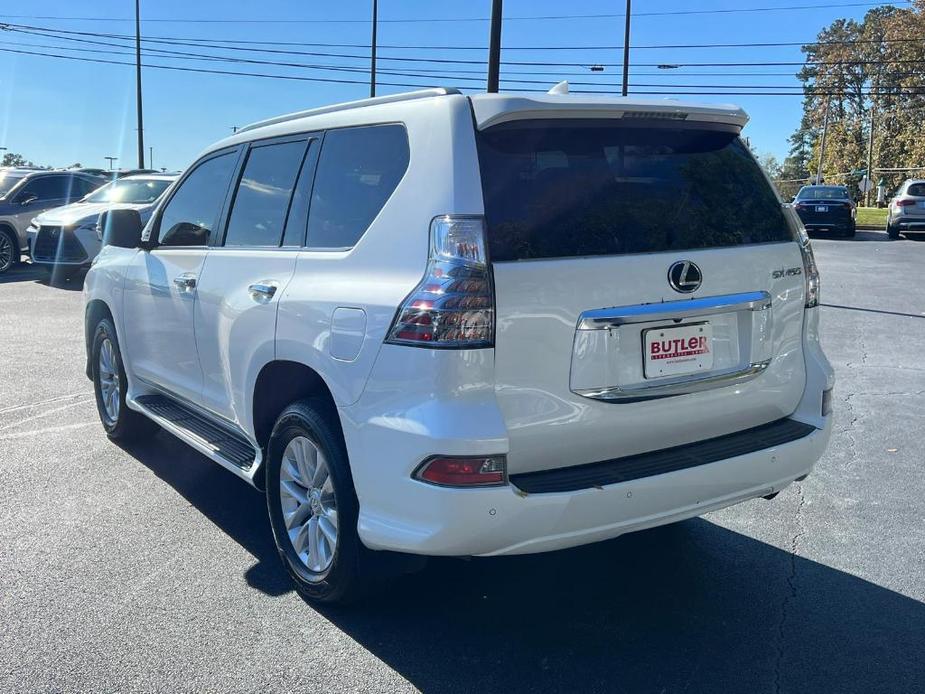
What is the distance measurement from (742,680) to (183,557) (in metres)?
2.44

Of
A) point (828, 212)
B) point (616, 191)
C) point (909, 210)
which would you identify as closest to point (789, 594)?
point (616, 191)

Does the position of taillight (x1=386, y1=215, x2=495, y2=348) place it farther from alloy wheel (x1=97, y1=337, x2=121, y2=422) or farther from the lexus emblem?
alloy wheel (x1=97, y1=337, x2=121, y2=422)

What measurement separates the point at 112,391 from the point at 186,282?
1.70 metres

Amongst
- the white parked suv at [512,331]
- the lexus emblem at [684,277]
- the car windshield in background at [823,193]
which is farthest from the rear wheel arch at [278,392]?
the car windshield in background at [823,193]

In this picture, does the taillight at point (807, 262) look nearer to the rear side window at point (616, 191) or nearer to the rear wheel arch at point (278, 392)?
the rear side window at point (616, 191)

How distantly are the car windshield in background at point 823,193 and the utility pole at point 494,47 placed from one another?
15028mm

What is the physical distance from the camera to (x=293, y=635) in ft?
11.1

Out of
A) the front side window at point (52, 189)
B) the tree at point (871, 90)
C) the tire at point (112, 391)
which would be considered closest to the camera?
the tire at point (112, 391)

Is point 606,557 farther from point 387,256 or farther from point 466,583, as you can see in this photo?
point 387,256

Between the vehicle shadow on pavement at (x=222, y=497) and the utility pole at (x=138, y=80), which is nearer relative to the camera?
the vehicle shadow on pavement at (x=222, y=497)

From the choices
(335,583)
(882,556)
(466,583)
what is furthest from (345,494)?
(882,556)

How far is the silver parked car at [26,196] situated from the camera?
52.9 feet

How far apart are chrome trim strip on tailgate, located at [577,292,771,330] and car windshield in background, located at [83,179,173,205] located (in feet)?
43.6

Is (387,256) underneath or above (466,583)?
above
